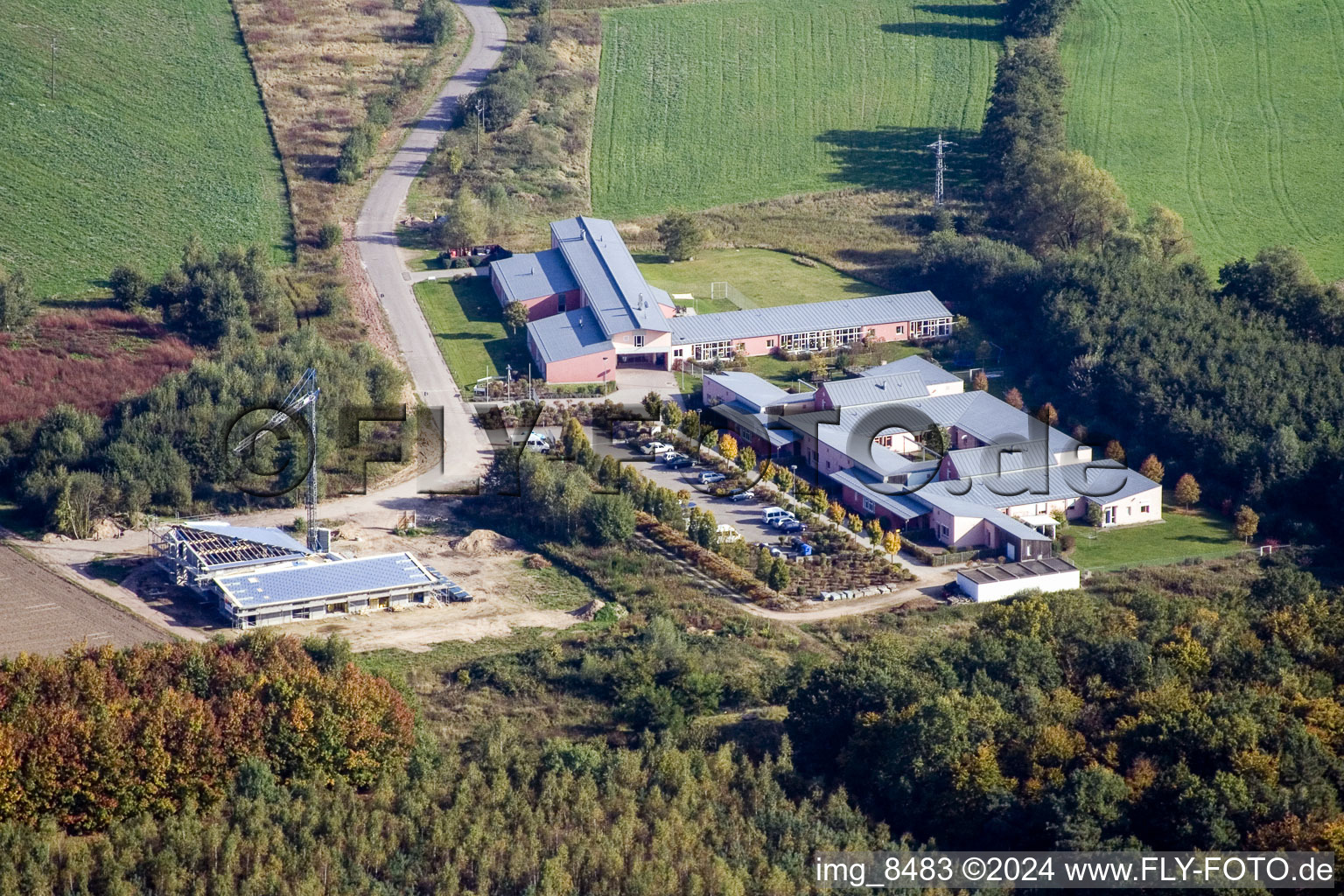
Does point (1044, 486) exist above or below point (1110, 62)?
below

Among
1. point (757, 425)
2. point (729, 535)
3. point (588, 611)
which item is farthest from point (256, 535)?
point (757, 425)

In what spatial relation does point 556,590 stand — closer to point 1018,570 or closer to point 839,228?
point 1018,570

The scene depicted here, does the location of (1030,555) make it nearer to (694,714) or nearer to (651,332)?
(694,714)

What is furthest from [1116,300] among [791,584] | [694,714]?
[694,714]

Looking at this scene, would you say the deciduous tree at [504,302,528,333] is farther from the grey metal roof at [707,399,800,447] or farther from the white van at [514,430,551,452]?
the grey metal roof at [707,399,800,447]

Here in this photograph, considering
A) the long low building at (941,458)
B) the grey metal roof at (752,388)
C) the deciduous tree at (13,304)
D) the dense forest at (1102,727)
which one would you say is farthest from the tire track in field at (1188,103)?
the deciduous tree at (13,304)

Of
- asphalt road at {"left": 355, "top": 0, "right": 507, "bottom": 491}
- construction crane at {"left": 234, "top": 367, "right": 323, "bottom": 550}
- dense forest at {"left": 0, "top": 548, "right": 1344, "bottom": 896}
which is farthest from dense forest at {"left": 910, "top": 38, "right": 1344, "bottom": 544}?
construction crane at {"left": 234, "top": 367, "right": 323, "bottom": 550}
